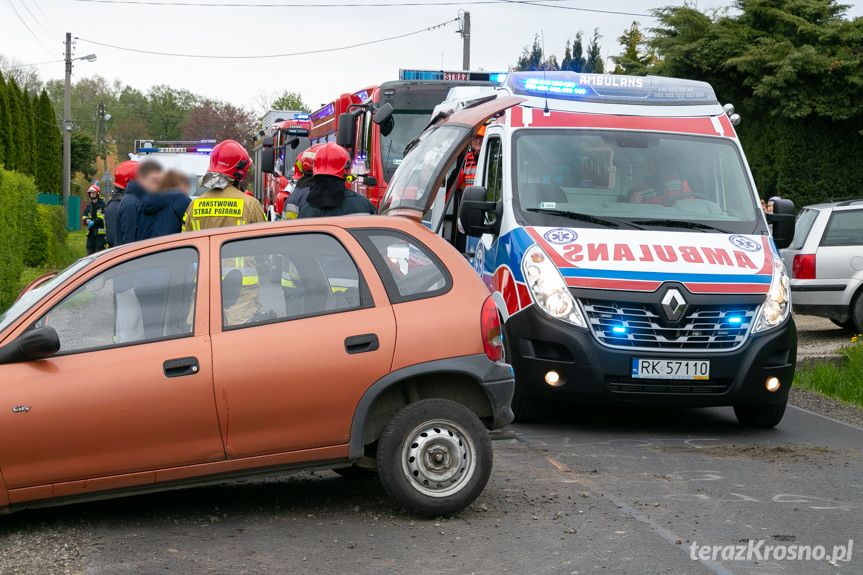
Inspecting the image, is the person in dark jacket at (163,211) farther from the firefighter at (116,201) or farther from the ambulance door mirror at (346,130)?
the ambulance door mirror at (346,130)

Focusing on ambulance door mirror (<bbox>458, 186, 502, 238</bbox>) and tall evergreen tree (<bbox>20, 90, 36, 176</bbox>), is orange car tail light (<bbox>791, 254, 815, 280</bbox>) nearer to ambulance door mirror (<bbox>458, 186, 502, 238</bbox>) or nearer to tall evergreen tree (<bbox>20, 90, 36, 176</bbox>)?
ambulance door mirror (<bbox>458, 186, 502, 238</bbox>)

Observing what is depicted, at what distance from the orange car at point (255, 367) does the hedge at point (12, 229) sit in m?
7.76

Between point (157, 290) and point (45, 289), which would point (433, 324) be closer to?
point (157, 290)

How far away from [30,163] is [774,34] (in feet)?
87.7

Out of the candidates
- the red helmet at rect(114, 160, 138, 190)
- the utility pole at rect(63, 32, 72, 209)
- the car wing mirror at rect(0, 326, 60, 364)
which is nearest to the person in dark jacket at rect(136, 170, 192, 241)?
the red helmet at rect(114, 160, 138, 190)

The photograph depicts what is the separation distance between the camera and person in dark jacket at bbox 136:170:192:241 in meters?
8.59

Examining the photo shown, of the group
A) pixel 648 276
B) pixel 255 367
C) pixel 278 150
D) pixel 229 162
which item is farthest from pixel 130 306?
pixel 278 150

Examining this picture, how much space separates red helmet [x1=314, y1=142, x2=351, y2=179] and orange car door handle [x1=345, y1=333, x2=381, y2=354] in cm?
263

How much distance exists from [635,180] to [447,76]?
880 cm

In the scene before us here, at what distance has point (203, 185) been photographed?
7910mm

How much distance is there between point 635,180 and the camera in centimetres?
948

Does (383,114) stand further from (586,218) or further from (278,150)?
(278,150)

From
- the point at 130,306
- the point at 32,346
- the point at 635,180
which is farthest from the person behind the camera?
the point at 635,180

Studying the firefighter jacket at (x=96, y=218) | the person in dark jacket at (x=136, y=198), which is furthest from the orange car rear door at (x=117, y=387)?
the firefighter jacket at (x=96, y=218)
